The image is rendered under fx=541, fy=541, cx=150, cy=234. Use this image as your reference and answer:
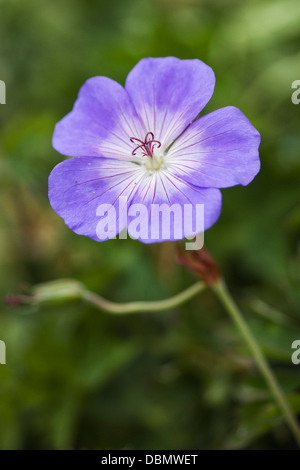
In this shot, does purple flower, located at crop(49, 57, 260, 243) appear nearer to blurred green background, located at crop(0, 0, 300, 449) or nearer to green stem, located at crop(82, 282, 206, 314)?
green stem, located at crop(82, 282, 206, 314)

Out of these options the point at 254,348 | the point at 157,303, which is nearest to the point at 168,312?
the point at 157,303

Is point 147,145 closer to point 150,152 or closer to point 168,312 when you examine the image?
point 150,152

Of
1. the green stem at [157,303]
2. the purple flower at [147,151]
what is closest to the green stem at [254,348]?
the green stem at [157,303]

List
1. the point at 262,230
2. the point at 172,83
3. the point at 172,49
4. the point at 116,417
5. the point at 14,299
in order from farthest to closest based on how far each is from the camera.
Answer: the point at 172,49
the point at 262,230
the point at 116,417
the point at 14,299
the point at 172,83

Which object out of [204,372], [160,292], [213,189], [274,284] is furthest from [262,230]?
[213,189]

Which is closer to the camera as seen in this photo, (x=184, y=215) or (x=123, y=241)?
(x=184, y=215)

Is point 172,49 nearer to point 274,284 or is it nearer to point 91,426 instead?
point 274,284

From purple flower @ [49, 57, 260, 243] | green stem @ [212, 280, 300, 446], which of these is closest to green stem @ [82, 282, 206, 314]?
green stem @ [212, 280, 300, 446]

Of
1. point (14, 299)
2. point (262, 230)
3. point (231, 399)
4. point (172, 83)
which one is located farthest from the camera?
point (262, 230)
